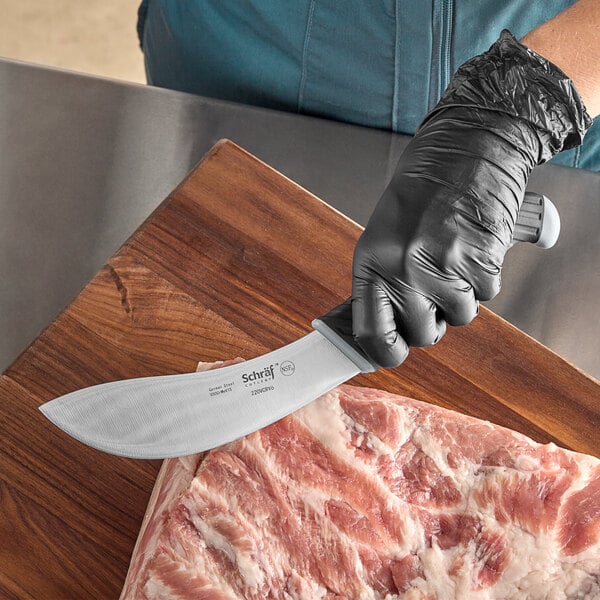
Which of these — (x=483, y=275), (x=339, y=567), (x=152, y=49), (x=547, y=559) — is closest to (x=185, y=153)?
(x=152, y=49)

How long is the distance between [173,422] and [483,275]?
652 mm

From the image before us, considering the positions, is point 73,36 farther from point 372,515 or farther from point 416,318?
point 372,515

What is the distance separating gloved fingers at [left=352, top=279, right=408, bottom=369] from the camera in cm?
152

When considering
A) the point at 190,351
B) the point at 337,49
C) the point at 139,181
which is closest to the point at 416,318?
the point at 190,351

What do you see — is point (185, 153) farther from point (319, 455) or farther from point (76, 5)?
point (76, 5)

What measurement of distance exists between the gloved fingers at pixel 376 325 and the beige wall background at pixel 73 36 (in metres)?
3.19

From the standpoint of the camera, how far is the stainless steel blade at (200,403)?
153 centimetres

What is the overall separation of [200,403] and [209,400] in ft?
0.06

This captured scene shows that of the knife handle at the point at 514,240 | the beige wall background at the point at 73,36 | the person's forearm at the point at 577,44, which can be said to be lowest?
the beige wall background at the point at 73,36

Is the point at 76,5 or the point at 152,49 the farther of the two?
the point at 76,5

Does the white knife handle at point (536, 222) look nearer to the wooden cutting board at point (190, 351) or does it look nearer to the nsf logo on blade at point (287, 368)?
the wooden cutting board at point (190, 351)

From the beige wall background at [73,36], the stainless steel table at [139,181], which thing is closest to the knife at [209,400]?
the stainless steel table at [139,181]

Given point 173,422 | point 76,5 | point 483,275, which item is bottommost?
point 76,5

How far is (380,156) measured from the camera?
227 centimetres
